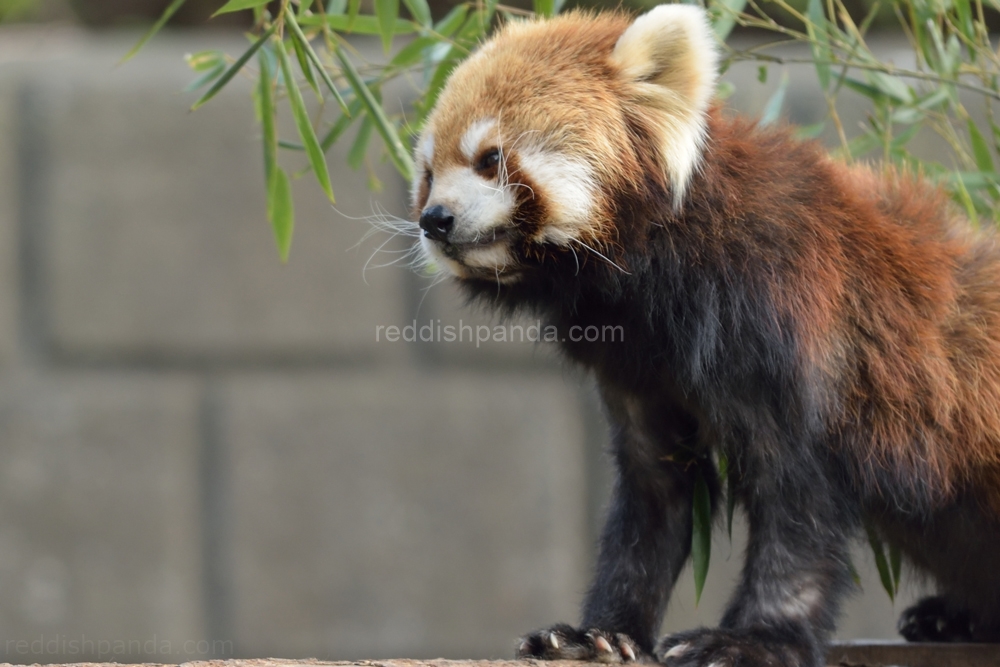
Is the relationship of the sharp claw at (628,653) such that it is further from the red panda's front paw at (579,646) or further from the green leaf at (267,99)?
the green leaf at (267,99)

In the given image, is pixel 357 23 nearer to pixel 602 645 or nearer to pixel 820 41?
pixel 820 41

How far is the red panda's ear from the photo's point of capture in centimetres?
209

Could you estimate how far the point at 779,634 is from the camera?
2027 mm

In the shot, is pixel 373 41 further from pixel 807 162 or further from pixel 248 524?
pixel 807 162

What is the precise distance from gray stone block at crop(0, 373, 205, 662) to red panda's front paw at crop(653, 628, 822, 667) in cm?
251

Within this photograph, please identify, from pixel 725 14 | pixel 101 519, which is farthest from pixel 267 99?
pixel 101 519

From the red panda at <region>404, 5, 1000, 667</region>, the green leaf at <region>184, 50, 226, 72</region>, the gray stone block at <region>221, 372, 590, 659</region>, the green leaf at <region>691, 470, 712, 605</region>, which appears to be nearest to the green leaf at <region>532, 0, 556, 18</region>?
the red panda at <region>404, 5, 1000, 667</region>

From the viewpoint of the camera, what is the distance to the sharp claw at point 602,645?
2.14 metres

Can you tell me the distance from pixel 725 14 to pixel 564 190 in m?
0.73

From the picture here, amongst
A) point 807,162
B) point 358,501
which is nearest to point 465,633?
point 358,501

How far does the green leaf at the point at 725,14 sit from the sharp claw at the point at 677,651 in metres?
1.26

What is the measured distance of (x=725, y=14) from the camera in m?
2.48

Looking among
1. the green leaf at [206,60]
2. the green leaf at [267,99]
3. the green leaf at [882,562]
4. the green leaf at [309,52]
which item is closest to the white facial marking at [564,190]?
the green leaf at [309,52]

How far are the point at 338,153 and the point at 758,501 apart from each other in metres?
2.47
